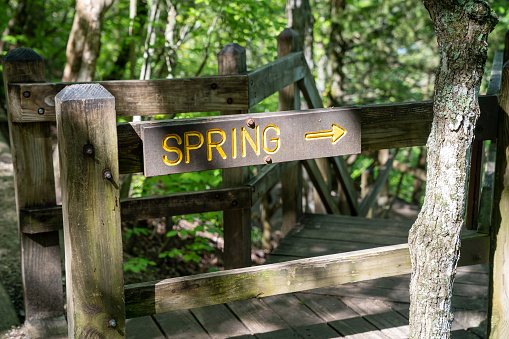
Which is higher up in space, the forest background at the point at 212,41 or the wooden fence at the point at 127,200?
the forest background at the point at 212,41

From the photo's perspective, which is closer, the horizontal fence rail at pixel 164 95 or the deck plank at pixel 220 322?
the horizontal fence rail at pixel 164 95

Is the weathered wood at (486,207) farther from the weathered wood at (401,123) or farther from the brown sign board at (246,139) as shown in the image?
the brown sign board at (246,139)

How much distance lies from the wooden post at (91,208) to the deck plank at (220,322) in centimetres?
105

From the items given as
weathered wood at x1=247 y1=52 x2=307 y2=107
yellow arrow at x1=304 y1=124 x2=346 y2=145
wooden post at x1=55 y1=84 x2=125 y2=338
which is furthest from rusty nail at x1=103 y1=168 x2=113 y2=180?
weathered wood at x1=247 y1=52 x2=307 y2=107

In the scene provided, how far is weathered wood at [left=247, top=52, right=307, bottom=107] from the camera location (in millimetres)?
3246

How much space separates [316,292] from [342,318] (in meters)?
0.36

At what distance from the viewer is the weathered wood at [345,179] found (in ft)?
16.3

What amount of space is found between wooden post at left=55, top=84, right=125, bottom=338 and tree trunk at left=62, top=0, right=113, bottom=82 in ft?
8.77

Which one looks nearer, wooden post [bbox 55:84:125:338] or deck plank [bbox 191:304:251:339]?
wooden post [bbox 55:84:125:338]

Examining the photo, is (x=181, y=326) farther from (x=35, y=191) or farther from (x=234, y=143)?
(x=234, y=143)

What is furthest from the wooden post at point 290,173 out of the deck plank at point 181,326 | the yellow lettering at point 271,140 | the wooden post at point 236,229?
the yellow lettering at point 271,140

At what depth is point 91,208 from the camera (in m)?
1.82

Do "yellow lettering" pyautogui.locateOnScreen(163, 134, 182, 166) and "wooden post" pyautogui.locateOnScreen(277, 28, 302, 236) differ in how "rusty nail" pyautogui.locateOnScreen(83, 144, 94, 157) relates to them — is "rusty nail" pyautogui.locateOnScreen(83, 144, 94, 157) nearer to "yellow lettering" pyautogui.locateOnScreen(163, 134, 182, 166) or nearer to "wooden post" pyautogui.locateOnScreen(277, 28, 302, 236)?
"yellow lettering" pyautogui.locateOnScreen(163, 134, 182, 166)

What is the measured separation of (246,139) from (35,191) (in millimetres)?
1370
